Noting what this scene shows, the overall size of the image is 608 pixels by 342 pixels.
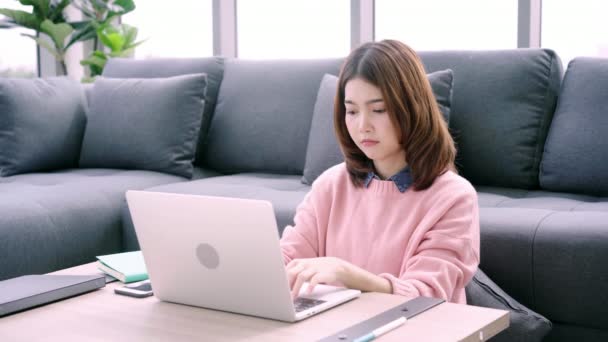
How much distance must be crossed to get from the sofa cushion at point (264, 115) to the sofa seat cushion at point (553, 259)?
3.74 feet

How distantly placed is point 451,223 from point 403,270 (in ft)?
0.43

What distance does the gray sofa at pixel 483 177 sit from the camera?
191 cm

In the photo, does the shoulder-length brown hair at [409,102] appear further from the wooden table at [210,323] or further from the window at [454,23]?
the window at [454,23]

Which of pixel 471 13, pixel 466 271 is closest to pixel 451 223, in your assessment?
pixel 466 271

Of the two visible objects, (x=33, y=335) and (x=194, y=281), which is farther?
(x=194, y=281)

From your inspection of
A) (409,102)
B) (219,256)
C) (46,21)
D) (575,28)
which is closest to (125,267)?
(219,256)

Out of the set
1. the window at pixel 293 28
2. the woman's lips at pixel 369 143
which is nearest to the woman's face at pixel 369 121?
the woman's lips at pixel 369 143

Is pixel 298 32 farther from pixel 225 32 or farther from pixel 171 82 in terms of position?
pixel 171 82

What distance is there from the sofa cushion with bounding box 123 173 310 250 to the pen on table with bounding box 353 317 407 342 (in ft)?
4.09

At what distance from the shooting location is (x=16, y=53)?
4.88 m

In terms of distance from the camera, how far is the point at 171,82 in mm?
3217

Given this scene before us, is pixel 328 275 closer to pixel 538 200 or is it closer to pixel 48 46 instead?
pixel 538 200

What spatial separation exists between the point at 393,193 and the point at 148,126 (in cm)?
184

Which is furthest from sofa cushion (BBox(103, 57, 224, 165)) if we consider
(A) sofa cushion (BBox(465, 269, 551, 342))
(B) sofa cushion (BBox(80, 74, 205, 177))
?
(A) sofa cushion (BBox(465, 269, 551, 342))
